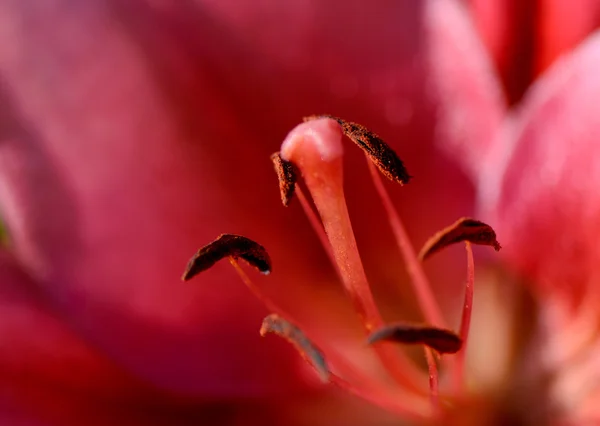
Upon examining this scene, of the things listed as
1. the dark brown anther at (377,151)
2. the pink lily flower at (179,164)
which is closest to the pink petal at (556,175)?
the pink lily flower at (179,164)

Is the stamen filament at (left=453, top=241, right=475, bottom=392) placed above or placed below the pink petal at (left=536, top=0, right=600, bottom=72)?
below

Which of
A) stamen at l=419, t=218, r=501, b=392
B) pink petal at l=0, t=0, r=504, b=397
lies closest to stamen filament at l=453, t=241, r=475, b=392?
stamen at l=419, t=218, r=501, b=392

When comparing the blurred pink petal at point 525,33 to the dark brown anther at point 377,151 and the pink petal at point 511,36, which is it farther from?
the dark brown anther at point 377,151

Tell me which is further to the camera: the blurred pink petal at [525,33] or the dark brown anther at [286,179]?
the blurred pink petal at [525,33]

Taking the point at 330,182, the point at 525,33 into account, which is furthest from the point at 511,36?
the point at 330,182

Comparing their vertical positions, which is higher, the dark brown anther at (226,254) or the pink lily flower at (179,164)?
the pink lily flower at (179,164)

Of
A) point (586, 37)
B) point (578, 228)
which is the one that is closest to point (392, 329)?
point (578, 228)

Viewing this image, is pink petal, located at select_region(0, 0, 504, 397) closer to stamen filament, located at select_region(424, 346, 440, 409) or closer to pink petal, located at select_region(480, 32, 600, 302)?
pink petal, located at select_region(480, 32, 600, 302)
